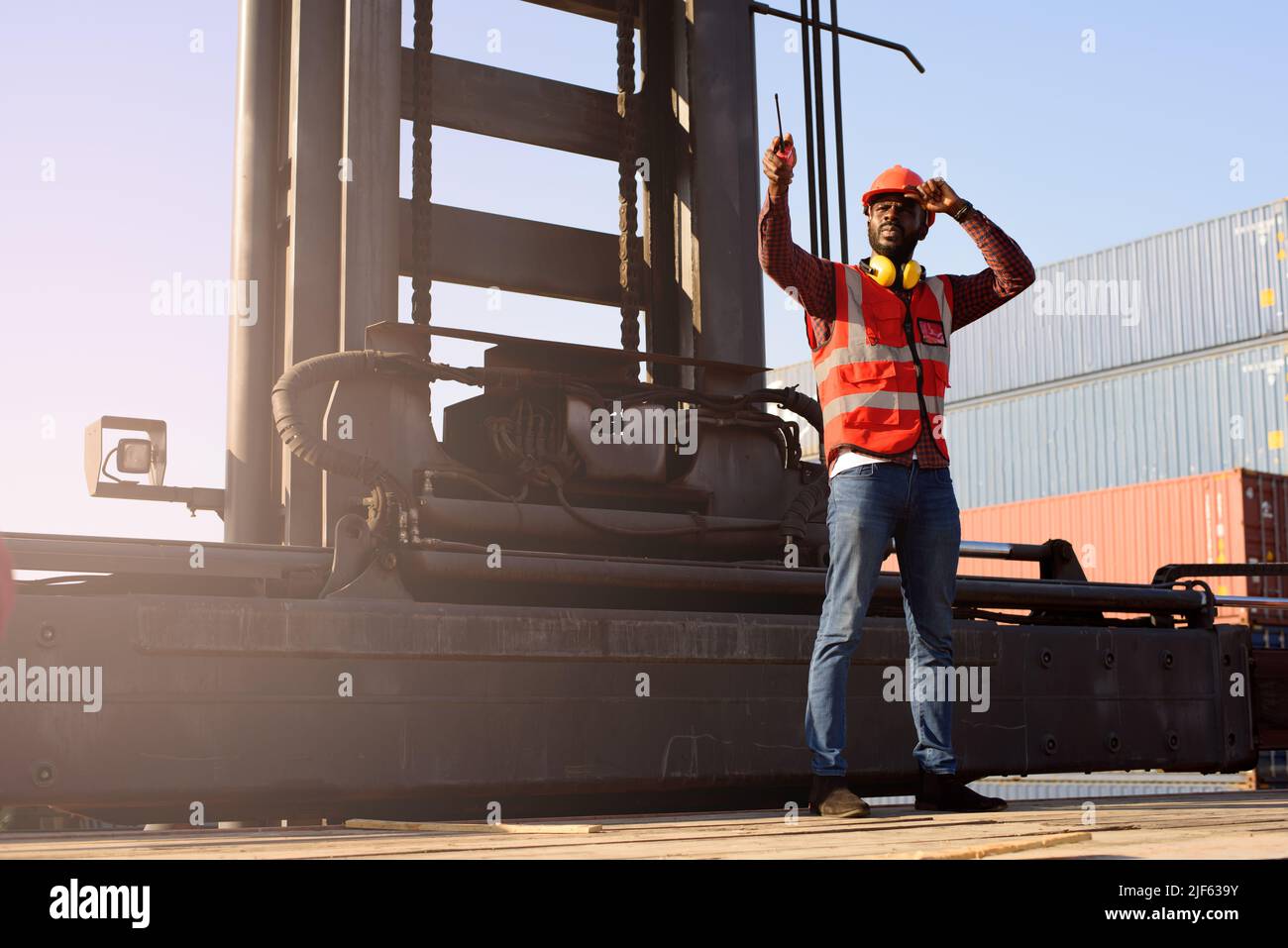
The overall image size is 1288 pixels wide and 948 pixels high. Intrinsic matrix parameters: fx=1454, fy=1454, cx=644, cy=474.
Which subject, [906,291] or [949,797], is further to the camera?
[906,291]

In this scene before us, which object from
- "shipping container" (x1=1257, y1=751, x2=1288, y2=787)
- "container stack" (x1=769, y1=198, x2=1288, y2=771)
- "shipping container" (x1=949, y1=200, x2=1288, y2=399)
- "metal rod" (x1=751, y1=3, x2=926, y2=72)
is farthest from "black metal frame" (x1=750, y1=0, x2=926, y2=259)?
"shipping container" (x1=949, y1=200, x2=1288, y2=399)

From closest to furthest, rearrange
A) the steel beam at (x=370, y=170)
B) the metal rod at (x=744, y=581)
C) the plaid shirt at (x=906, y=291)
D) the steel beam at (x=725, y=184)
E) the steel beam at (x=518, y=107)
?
the plaid shirt at (x=906, y=291) → the metal rod at (x=744, y=581) → the steel beam at (x=370, y=170) → the steel beam at (x=518, y=107) → the steel beam at (x=725, y=184)

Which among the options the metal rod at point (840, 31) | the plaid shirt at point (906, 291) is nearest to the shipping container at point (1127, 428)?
the metal rod at point (840, 31)

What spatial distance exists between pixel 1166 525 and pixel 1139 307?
9649 mm

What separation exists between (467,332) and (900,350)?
1488mm

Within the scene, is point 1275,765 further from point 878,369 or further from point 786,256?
point 786,256

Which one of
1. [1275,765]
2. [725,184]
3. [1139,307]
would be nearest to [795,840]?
[725,184]

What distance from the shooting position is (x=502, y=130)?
552 cm

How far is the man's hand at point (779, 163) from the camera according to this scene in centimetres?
367

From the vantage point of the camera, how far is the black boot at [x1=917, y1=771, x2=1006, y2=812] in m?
3.87

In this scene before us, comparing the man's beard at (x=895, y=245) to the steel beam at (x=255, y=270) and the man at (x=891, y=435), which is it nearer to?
the man at (x=891, y=435)

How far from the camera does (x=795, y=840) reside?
2646 millimetres

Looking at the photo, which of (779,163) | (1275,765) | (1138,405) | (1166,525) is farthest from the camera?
(1138,405)

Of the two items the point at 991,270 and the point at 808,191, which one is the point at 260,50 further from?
the point at 991,270
